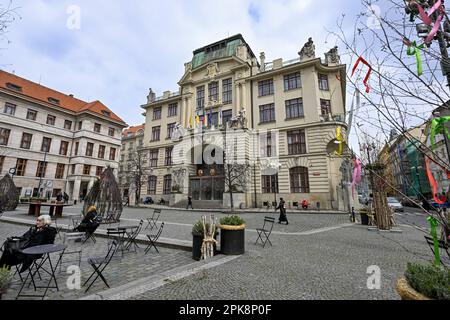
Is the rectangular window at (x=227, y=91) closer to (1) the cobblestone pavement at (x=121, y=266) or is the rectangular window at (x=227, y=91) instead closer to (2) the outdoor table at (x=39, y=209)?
(2) the outdoor table at (x=39, y=209)

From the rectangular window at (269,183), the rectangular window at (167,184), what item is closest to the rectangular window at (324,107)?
the rectangular window at (269,183)

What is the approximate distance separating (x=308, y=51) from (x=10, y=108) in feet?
141

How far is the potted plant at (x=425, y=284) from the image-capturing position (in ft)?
6.63

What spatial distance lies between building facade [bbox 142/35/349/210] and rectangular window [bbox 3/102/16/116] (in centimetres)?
2074

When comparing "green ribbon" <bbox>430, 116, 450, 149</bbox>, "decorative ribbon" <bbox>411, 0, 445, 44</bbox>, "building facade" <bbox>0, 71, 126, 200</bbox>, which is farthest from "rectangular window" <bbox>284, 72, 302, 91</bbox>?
"building facade" <bbox>0, 71, 126, 200</bbox>

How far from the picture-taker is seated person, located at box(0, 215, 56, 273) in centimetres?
414

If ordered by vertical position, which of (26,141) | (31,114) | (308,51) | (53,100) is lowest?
(26,141)

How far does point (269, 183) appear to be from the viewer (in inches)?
1013

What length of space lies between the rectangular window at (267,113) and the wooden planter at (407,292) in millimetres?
26121

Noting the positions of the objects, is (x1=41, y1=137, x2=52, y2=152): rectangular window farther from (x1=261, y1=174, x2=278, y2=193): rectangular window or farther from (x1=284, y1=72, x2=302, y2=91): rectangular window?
(x1=284, y1=72, x2=302, y2=91): rectangular window

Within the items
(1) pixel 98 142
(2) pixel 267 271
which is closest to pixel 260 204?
(2) pixel 267 271

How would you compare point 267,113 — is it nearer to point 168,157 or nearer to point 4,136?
point 168,157

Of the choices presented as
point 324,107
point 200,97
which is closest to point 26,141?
point 200,97

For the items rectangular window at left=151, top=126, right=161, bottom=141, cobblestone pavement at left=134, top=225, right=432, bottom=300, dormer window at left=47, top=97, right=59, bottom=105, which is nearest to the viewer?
cobblestone pavement at left=134, top=225, right=432, bottom=300
